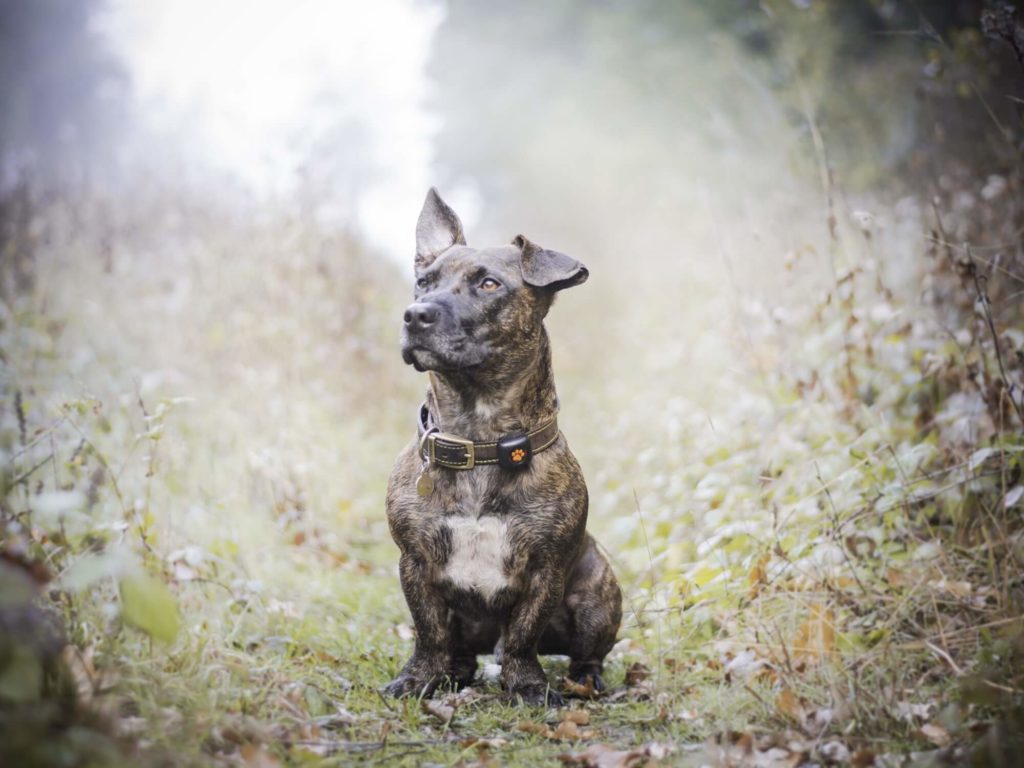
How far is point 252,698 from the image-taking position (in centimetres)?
262

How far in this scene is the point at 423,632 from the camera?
3.40 metres

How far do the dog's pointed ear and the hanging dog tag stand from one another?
3.63 ft

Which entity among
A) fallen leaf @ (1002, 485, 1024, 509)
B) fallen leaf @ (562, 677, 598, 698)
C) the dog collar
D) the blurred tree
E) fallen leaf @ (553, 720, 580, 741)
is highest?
the blurred tree

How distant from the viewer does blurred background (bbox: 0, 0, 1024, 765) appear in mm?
3973

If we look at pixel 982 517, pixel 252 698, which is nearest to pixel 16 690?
pixel 252 698

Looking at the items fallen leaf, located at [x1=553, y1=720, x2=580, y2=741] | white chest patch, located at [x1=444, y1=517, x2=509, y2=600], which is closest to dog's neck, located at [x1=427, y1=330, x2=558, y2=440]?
white chest patch, located at [x1=444, y1=517, x2=509, y2=600]

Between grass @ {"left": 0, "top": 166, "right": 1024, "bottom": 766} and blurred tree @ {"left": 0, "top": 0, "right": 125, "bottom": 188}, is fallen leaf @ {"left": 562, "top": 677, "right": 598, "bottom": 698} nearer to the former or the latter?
grass @ {"left": 0, "top": 166, "right": 1024, "bottom": 766}

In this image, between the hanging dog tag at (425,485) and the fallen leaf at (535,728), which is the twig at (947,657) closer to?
the fallen leaf at (535,728)

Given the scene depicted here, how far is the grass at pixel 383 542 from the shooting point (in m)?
2.46

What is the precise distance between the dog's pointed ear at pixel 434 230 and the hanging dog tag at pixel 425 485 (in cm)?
111

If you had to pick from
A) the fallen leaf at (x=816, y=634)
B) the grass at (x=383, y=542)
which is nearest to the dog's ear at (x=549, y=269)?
the grass at (x=383, y=542)

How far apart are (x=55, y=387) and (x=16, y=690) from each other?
470cm

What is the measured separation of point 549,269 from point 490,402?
60 centimetres

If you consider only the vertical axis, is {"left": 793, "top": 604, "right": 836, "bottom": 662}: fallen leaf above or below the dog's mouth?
below
